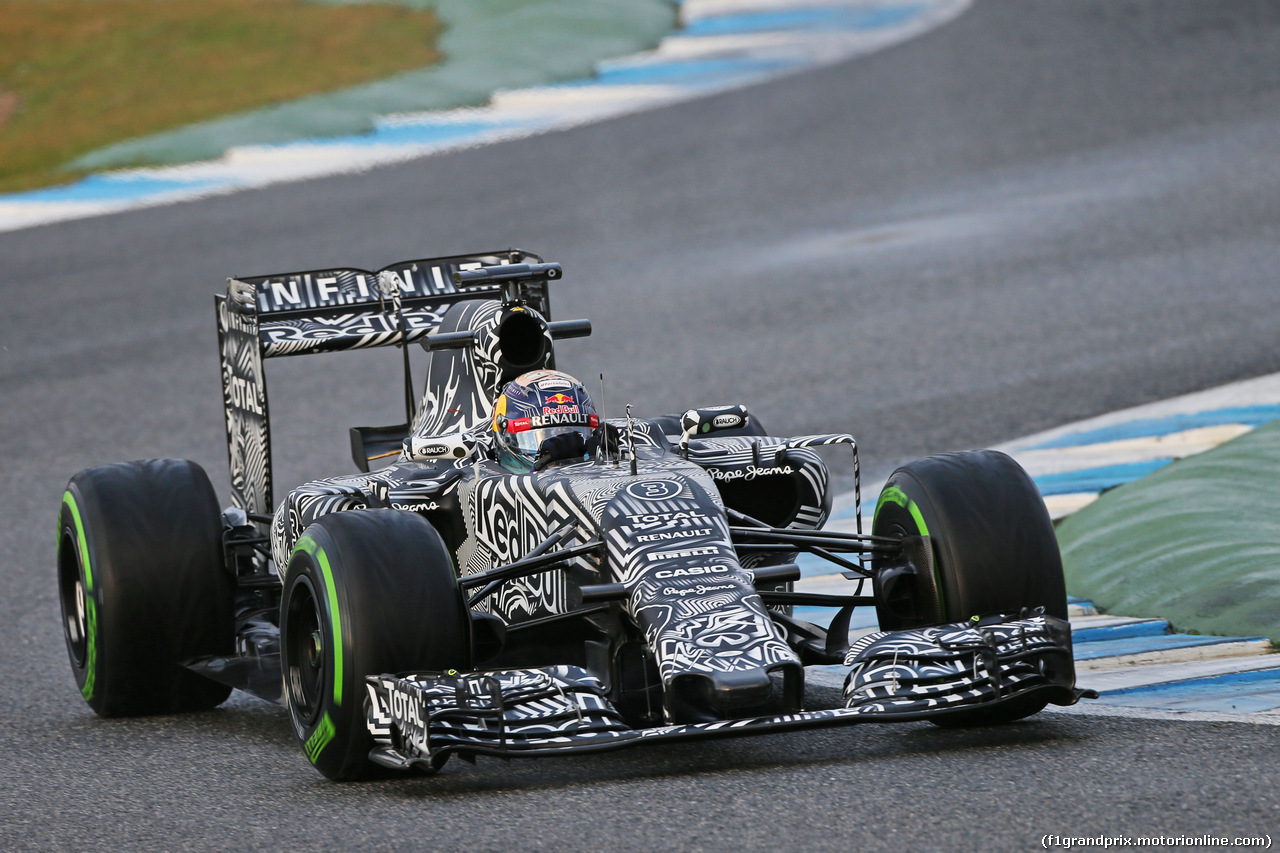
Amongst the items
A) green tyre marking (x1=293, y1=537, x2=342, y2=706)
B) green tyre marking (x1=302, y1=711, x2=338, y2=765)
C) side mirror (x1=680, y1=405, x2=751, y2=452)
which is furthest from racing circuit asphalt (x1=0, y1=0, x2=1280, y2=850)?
side mirror (x1=680, y1=405, x2=751, y2=452)

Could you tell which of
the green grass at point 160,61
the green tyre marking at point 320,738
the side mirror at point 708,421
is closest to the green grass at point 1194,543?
the side mirror at point 708,421

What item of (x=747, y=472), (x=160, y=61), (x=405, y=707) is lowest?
(x=405, y=707)

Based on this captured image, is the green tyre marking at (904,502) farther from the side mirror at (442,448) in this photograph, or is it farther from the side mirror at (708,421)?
the side mirror at (442,448)

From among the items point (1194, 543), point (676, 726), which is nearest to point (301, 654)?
point (676, 726)

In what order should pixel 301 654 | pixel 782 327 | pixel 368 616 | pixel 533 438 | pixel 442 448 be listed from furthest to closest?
pixel 782 327 → pixel 442 448 → pixel 533 438 → pixel 301 654 → pixel 368 616

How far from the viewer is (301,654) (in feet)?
20.6

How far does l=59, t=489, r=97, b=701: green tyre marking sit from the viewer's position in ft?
24.3

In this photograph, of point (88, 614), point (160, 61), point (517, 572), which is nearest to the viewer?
point (517, 572)

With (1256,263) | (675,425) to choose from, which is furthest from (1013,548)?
(1256,263)

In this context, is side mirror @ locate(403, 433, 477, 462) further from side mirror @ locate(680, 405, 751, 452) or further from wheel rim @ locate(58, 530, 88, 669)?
wheel rim @ locate(58, 530, 88, 669)

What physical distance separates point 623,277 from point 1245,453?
823cm

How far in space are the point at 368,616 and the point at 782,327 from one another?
9574 millimetres

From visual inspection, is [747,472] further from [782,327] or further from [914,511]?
A: [782,327]

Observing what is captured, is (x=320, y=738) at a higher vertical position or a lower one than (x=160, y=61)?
lower
